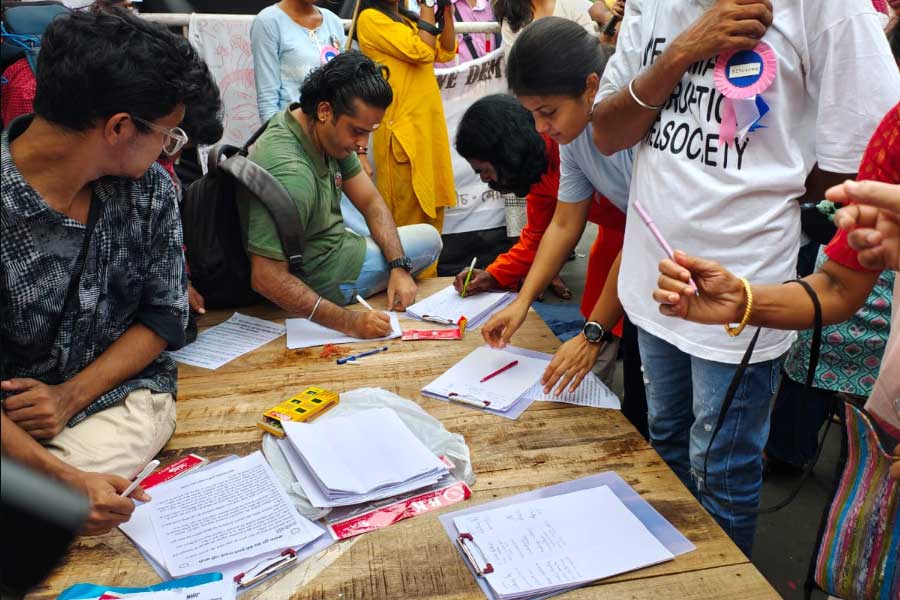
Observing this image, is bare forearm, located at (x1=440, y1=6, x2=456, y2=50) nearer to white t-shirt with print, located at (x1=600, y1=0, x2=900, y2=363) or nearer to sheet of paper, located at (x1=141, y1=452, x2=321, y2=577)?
white t-shirt with print, located at (x1=600, y1=0, x2=900, y2=363)

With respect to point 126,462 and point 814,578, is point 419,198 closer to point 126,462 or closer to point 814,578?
point 126,462

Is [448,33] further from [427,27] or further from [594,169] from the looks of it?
[594,169]

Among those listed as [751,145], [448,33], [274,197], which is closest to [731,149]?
[751,145]

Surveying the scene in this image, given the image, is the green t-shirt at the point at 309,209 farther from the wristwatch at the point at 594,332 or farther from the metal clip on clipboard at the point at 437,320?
the wristwatch at the point at 594,332

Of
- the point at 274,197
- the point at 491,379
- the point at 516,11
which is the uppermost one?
the point at 516,11

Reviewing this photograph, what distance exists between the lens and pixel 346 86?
85.2 inches

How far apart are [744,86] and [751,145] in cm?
10

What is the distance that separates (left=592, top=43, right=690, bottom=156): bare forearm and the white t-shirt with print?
0.12 feet

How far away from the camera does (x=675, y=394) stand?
1422 millimetres

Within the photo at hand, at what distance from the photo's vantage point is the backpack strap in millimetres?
2000

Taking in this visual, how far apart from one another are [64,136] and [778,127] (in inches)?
49.4

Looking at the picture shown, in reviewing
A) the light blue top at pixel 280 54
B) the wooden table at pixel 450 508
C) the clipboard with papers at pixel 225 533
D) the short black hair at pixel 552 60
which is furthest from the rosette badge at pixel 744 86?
the light blue top at pixel 280 54

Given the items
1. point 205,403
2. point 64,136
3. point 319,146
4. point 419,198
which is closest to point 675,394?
point 205,403

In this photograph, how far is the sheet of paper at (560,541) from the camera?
0.98 m
